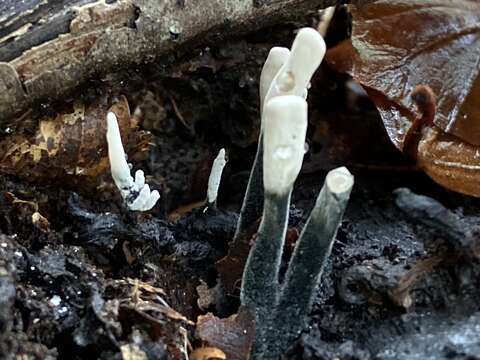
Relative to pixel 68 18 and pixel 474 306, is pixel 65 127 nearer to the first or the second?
pixel 68 18

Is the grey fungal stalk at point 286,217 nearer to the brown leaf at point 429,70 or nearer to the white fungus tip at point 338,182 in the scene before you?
the white fungus tip at point 338,182

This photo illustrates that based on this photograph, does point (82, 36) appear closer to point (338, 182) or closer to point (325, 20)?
point (338, 182)

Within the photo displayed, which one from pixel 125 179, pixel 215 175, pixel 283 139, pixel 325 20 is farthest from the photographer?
pixel 325 20

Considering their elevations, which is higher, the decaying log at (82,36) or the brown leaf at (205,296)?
the decaying log at (82,36)

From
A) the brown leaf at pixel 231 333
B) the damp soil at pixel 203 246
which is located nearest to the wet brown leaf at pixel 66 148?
the damp soil at pixel 203 246

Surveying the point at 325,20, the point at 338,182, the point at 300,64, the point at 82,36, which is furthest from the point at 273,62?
the point at 325,20

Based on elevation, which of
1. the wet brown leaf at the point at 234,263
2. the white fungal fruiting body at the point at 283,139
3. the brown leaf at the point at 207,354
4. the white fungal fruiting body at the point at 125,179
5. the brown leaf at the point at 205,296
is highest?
the white fungal fruiting body at the point at 283,139

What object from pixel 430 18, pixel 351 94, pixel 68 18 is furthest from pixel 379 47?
pixel 68 18
